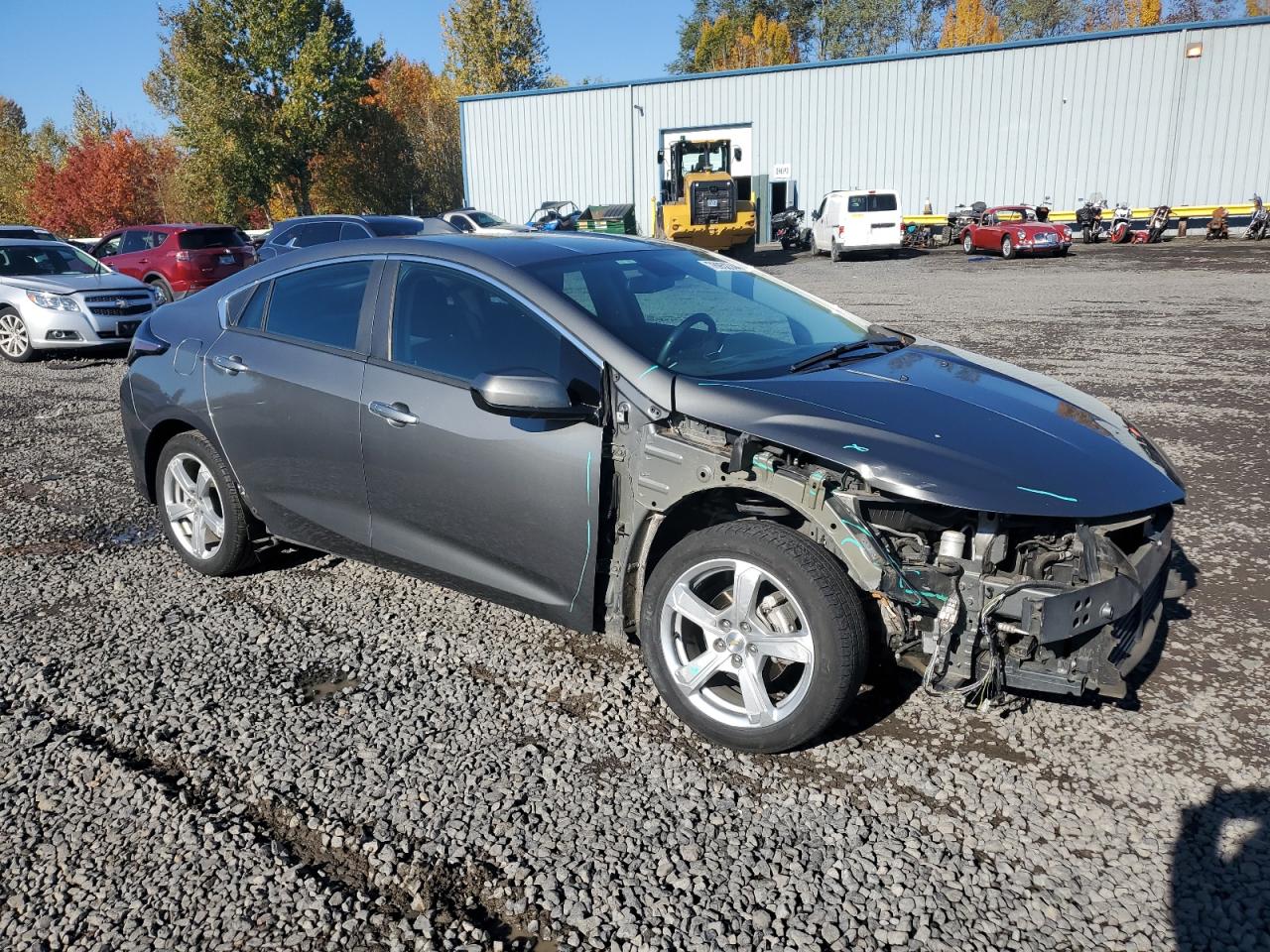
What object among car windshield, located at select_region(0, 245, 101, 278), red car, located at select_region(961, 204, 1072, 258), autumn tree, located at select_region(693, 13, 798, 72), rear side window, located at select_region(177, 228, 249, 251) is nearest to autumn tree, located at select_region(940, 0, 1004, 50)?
autumn tree, located at select_region(693, 13, 798, 72)

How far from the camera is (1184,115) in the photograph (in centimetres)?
3050

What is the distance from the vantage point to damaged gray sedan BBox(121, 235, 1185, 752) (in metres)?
2.76

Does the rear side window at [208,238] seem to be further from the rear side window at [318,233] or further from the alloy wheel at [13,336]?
the alloy wheel at [13,336]

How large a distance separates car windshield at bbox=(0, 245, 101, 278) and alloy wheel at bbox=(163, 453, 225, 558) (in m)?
10.1

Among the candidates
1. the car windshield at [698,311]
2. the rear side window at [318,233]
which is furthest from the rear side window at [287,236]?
the car windshield at [698,311]

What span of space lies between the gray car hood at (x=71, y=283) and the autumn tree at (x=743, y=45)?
231ft

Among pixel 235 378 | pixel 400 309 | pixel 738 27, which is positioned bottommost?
pixel 235 378

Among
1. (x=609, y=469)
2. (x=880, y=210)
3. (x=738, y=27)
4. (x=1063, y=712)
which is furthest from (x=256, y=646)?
(x=738, y=27)

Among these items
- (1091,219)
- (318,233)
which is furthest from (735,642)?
(1091,219)

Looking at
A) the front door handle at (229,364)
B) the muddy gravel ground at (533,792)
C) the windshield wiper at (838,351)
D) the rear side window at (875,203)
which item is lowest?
the muddy gravel ground at (533,792)

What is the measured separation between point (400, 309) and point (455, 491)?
2.80 ft

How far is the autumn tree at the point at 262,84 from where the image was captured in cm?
4638

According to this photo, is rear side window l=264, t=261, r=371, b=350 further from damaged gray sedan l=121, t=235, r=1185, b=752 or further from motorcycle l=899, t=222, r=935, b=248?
motorcycle l=899, t=222, r=935, b=248

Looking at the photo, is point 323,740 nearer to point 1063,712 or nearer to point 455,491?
point 455,491
